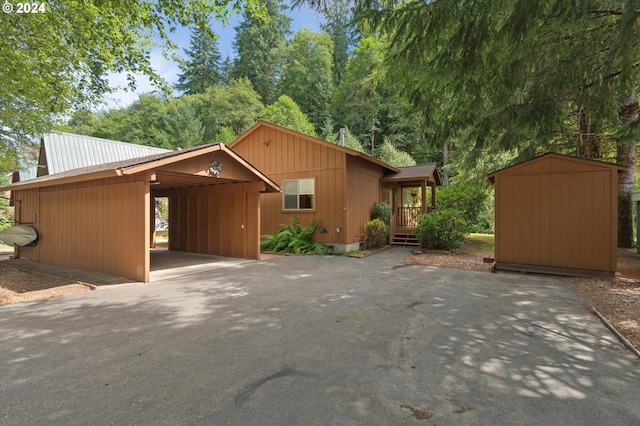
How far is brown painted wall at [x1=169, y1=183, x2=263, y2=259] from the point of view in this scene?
9812 mm

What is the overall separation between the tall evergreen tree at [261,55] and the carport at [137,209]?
25.3 m

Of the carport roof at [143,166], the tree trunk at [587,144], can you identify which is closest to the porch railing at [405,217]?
the tree trunk at [587,144]

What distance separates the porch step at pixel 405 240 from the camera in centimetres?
1291

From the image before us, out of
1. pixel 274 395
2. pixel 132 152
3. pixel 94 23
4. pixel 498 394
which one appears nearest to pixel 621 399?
pixel 498 394

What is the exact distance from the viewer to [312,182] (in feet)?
39.2

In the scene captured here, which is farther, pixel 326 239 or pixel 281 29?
pixel 281 29

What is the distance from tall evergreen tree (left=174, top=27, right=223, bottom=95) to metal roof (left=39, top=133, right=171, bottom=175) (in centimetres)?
1985

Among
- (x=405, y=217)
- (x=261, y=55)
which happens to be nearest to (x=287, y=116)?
(x=261, y=55)

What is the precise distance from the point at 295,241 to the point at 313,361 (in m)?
8.26

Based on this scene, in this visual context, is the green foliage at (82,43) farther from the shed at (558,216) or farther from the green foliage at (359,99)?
the green foliage at (359,99)

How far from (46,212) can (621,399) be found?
1285cm

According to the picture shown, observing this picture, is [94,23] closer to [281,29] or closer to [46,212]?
[46,212]

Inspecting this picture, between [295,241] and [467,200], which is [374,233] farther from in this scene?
[467,200]

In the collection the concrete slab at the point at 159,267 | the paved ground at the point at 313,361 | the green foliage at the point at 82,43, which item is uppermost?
the green foliage at the point at 82,43
